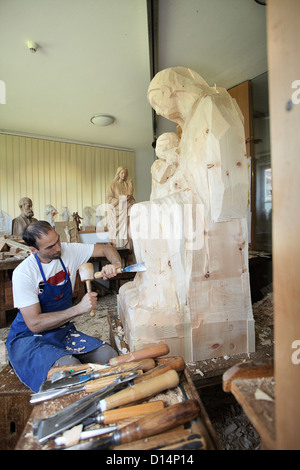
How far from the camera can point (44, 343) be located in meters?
1.39

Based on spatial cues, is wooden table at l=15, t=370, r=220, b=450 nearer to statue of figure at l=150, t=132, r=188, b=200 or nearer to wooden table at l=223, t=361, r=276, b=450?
wooden table at l=223, t=361, r=276, b=450

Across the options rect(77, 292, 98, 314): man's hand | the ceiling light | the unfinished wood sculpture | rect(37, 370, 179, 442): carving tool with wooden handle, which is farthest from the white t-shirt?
the ceiling light

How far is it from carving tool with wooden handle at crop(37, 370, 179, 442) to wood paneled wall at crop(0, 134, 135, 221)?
7.05 m

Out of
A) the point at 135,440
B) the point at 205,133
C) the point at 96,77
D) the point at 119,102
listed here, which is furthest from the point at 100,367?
the point at 119,102

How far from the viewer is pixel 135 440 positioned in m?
0.61

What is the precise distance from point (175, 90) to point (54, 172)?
6.54 metres

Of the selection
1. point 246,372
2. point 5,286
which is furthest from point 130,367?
point 5,286

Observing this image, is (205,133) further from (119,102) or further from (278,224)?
(119,102)

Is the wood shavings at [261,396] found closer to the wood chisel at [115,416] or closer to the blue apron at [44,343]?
the wood chisel at [115,416]

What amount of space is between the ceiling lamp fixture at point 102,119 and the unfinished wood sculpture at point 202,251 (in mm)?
4671

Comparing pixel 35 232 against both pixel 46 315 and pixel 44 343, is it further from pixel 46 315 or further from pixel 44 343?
pixel 44 343

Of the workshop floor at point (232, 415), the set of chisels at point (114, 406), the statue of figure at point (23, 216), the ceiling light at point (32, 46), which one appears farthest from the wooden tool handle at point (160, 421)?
the statue of figure at point (23, 216)

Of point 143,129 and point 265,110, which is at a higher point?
point 143,129

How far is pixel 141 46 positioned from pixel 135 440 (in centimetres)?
393
